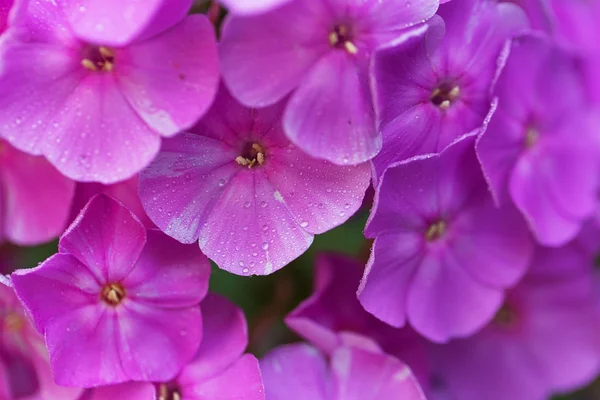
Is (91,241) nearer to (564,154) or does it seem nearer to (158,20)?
(158,20)

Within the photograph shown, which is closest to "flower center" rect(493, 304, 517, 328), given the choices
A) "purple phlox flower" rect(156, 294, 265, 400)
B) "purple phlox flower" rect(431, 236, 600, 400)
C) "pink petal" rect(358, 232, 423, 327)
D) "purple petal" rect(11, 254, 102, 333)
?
"purple phlox flower" rect(431, 236, 600, 400)

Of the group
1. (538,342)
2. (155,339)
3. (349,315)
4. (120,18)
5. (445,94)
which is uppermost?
(120,18)

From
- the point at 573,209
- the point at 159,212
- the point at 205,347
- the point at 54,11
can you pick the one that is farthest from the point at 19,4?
the point at 573,209

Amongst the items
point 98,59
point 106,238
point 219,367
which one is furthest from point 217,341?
point 98,59

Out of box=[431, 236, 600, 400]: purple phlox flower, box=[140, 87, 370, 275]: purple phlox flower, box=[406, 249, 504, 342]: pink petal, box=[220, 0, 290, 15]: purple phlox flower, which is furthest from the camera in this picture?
box=[431, 236, 600, 400]: purple phlox flower

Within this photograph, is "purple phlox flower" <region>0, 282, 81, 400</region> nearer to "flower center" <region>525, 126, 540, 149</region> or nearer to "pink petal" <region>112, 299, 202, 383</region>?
"pink petal" <region>112, 299, 202, 383</region>

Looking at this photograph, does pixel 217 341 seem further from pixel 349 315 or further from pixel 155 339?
pixel 349 315
